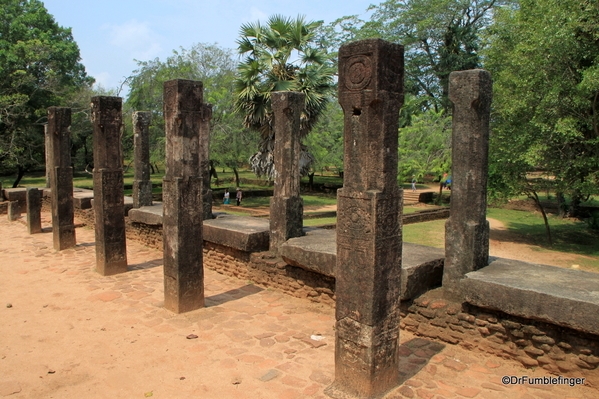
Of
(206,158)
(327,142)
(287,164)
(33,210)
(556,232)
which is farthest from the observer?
(327,142)

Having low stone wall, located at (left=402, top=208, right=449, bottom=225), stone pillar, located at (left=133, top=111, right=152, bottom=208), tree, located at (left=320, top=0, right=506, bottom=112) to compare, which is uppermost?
tree, located at (left=320, top=0, right=506, bottom=112)

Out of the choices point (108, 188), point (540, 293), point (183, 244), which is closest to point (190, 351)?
point (183, 244)

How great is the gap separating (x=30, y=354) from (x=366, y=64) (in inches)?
191

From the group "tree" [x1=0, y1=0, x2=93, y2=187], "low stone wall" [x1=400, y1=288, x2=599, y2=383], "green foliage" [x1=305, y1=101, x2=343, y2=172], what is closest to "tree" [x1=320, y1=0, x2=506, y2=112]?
"green foliage" [x1=305, y1=101, x2=343, y2=172]

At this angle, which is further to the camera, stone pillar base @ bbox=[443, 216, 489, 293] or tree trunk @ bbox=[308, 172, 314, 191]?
tree trunk @ bbox=[308, 172, 314, 191]

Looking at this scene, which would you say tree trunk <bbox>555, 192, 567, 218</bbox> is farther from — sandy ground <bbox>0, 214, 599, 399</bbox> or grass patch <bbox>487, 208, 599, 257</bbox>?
sandy ground <bbox>0, 214, 599, 399</bbox>

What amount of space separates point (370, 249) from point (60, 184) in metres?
8.69

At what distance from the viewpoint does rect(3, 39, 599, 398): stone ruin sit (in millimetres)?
3900

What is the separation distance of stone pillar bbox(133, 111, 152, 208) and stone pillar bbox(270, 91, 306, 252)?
17.1 ft

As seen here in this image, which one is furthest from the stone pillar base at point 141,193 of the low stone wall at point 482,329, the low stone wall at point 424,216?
the low stone wall at point 424,216

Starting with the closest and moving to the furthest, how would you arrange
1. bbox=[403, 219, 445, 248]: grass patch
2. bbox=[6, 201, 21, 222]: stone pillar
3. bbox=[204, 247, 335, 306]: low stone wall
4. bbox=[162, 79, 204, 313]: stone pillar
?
1. bbox=[162, 79, 204, 313]: stone pillar
2. bbox=[204, 247, 335, 306]: low stone wall
3. bbox=[403, 219, 445, 248]: grass patch
4. bbox=[6, 201, 21, 222]: stone pillar

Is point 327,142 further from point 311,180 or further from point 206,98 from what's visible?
point 206,98

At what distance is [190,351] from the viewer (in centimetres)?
514

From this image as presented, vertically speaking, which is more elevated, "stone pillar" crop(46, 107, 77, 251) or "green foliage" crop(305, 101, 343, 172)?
"green foliage" crop(305, 101, 343, 172)
